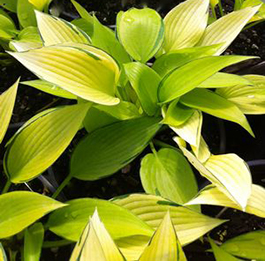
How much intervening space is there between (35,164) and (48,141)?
4 cm

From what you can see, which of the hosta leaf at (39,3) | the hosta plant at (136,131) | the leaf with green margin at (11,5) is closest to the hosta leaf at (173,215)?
the hosta plant at (136,131)

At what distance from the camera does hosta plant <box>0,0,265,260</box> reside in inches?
24.3

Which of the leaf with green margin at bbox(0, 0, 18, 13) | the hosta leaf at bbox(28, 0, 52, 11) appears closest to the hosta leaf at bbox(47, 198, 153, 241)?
the hosta leaf at bbox(28, 0, 52, 11)

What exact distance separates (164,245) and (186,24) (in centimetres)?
49

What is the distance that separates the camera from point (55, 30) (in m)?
0.76

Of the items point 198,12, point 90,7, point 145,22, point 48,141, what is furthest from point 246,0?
point 48,141

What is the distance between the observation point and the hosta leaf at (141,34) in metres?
0.78

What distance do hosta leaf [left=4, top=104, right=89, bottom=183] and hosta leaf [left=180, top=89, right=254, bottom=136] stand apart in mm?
220

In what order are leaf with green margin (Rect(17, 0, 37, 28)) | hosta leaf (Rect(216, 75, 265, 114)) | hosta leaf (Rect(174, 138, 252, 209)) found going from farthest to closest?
leaf with green margin (Rect(17, 0, 37, 28)) < hosta leaf (Rect(216, 75, 265, 114)) < hosta leaf (Rect(174, 138, 252, 209))

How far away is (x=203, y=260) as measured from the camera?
793 millimetres

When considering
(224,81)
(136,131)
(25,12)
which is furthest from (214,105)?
(25,12)

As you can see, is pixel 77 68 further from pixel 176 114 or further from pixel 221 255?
pixel 221 255

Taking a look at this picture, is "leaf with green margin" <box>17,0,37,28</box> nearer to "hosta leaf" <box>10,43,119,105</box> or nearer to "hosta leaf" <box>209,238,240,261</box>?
"hosta leaf" <box>10,43,119,105</box>

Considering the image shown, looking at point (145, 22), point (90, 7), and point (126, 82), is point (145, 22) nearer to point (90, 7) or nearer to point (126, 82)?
point (126, 82)
